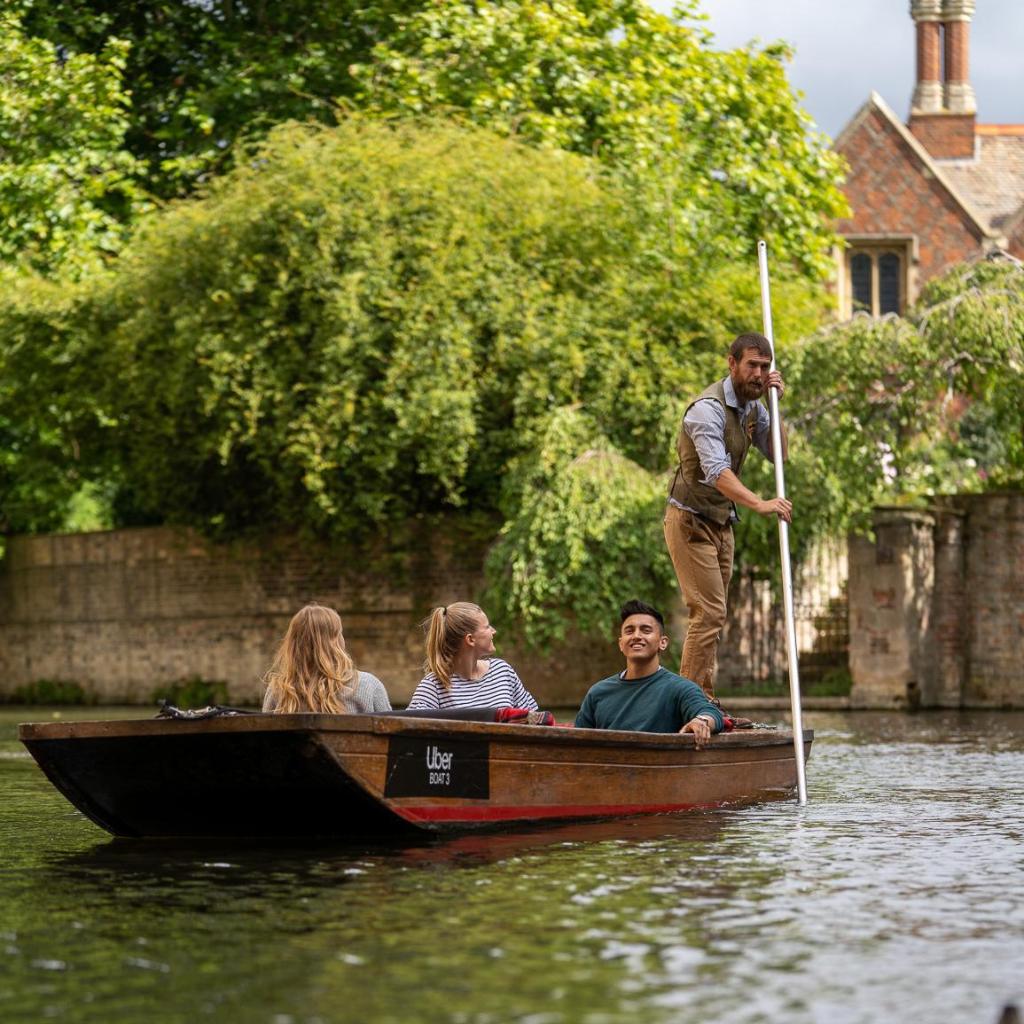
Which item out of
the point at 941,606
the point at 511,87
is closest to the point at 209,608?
the point at 511,87

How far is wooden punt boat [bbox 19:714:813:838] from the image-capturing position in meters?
7.91

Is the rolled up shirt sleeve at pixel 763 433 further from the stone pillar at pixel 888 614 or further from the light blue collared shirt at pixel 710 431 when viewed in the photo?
the stone pillar at pixel 888 614

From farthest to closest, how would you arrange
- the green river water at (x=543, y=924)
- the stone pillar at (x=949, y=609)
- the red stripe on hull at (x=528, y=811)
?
the stone pillar at (x=949, y=609), the red stripe on hull at (x=528, y=811), the green river water at (x=543, y=924)

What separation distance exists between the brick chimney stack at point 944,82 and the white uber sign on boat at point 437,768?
40.1 m

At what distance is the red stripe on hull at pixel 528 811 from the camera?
8406mm

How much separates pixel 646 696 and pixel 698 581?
800 millimetres

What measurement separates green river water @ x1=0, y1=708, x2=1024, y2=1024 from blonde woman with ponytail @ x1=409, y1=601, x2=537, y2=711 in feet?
2.47

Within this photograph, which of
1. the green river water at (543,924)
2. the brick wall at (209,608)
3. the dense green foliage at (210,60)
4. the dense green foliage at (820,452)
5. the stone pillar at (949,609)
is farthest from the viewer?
the dense green foliage at (210,60)

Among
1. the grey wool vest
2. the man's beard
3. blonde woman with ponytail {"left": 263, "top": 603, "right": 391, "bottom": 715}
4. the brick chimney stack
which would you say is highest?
the brick chimney stack

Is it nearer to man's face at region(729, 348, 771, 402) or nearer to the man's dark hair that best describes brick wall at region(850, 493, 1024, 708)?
man's face at region(729, 348, 771, 402)

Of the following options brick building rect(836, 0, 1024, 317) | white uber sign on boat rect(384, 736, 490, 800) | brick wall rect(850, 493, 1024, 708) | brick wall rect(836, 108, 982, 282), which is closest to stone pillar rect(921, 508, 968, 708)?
brick wall rect(850, 493, 1024, 708)

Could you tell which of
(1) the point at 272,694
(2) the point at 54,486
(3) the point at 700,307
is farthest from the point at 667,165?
(1) the point at 272,694

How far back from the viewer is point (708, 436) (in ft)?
33.3

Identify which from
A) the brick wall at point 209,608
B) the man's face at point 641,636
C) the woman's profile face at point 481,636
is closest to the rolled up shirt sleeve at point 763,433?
the man's face at point 641,636
